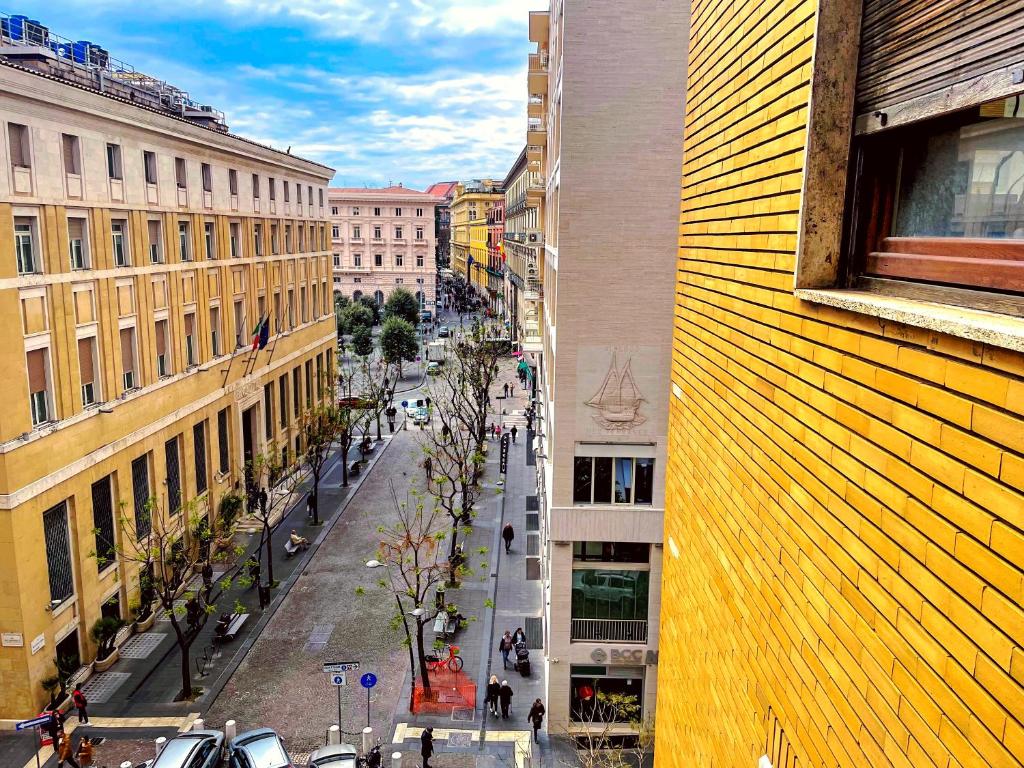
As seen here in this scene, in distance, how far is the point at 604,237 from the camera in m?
16.7

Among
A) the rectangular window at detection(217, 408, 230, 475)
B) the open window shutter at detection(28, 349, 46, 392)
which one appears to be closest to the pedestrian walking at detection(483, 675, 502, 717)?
the open window shutter at detection(28, 349, 46, 392)

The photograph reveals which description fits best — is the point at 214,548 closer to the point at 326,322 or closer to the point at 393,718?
the point at 393,718

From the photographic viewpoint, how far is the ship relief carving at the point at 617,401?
17.1m

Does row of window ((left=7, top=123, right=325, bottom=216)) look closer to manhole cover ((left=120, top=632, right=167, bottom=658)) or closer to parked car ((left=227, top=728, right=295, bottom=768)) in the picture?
manhole cover ((left=120, top=632, right=167, bottom=658))

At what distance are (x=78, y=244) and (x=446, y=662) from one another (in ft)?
52.8

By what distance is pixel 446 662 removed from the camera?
22109 millimetres

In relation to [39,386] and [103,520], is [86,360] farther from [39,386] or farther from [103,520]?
[103,520]

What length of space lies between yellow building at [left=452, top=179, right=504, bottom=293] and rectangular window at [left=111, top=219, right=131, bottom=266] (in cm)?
8538

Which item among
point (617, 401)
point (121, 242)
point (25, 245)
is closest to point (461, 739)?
point (617, 401)

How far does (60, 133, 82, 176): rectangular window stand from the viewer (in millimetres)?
21152

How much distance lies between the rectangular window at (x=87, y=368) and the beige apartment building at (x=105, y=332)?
0.06 metres

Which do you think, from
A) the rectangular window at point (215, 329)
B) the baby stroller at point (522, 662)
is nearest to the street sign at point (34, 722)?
the baby stroller at point (522, 662)

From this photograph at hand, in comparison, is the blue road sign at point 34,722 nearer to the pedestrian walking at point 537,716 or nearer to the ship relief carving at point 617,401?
the pedestrian walking at point 537,716

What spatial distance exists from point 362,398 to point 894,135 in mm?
42871
